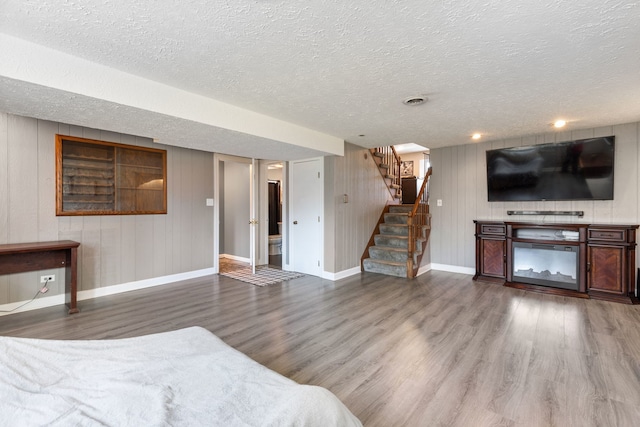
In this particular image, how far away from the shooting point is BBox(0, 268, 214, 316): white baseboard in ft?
11.7

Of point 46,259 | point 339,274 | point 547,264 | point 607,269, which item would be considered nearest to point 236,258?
point 339,274

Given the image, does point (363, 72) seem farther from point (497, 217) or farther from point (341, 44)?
point (497, 217)

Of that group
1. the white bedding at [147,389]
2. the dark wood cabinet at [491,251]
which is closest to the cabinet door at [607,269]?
the dark wood cabinet at [491,251]

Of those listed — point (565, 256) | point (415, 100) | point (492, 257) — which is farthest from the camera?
point (492, 257)

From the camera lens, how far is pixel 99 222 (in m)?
4.20

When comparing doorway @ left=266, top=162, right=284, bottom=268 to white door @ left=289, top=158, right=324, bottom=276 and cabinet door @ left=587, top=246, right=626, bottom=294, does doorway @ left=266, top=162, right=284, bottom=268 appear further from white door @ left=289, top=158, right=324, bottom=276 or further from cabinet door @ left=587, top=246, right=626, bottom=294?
cabinet door @ left=587, top=246, right=626, bottom=294

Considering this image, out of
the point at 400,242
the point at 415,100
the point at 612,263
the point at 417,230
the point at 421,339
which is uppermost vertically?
the point at 415,100

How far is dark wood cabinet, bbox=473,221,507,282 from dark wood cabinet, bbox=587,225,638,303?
1.05 m

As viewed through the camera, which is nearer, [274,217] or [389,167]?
[389,167]

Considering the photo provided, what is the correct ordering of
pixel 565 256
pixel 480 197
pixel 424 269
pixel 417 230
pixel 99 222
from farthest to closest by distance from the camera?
pixel 424 269
pixel 417 230
pixel 480 197
pixel 565 256
pixel 99 222

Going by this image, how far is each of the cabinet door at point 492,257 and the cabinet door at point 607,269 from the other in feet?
3.51

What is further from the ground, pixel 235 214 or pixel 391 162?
pixel 391 162

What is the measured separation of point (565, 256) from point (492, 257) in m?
0.95

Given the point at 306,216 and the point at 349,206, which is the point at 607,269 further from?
the point at 306,216
